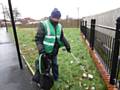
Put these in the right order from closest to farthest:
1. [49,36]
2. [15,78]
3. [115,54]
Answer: [115,54]
[49,36]
[15,78]

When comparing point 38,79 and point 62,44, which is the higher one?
→ point 62,44

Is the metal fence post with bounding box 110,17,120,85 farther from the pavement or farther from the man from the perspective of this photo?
the pavement

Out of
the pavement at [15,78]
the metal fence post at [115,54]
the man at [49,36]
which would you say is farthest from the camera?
the pavement at [15,78]

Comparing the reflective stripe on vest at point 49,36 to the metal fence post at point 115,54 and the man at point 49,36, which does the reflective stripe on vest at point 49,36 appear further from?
the metal fence post at point 115,54

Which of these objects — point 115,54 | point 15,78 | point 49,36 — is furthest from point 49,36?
point 15,78

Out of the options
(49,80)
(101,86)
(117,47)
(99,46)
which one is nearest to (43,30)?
(49,80)

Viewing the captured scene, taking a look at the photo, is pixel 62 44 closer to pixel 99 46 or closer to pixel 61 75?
pixel 61 75

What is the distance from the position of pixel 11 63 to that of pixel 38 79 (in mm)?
2603

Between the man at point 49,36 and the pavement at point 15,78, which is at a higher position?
the man at point 49,36

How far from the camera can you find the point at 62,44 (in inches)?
151

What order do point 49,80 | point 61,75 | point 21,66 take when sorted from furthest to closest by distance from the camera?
1. point 21,66
2. point 61,75
3. point 49,80

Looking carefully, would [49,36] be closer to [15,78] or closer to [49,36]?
[49,36]

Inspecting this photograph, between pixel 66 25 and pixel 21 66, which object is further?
pixel 66 25

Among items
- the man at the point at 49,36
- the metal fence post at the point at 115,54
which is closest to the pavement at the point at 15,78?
the man at the point at 49,36
